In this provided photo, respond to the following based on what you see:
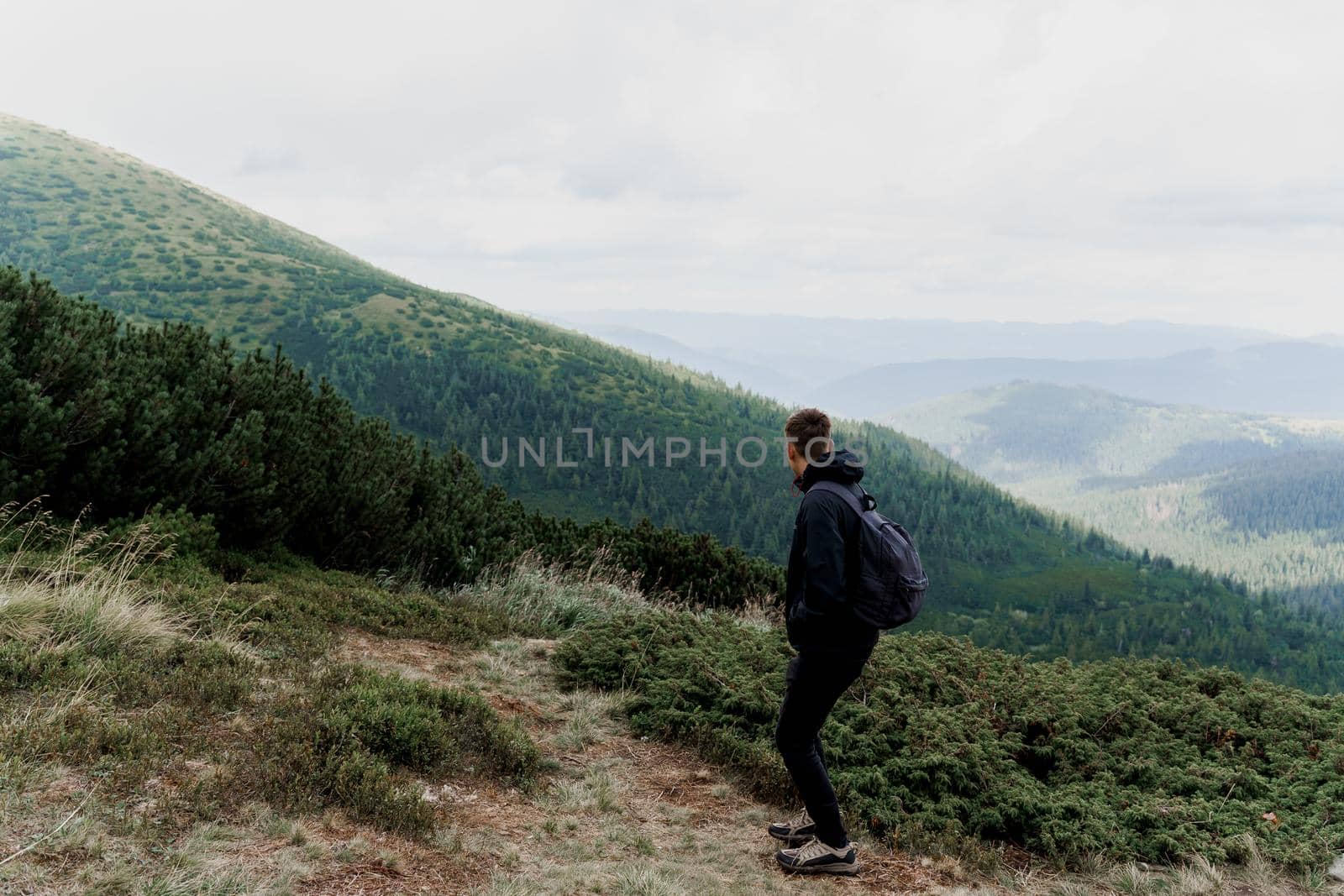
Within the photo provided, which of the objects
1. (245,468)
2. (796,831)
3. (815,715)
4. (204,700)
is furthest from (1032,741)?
(245,468)

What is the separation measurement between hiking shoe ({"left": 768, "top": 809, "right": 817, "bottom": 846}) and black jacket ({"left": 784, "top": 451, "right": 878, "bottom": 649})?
131 centimetres

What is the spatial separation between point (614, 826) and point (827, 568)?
2240 mm

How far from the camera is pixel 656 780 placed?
594 centimetres

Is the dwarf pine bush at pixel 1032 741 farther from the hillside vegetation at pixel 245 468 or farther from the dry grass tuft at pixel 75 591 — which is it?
the hillside vegetation at pixel 245 468

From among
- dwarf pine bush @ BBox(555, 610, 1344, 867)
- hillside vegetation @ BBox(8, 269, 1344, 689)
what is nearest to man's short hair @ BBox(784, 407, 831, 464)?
dwarf pine bush @ BBox(555, 610, 1344, 867)

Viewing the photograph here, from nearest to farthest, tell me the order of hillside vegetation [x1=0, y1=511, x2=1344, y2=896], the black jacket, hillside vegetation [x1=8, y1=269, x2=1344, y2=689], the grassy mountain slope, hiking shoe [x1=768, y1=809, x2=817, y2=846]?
hillside vegetation [x1=0, y1=511, x2=1344, y2=896] < the black jacket < hiking shoe [x1=768, y1=809, x2=817, y2=846] < hillside vegetation [x1=8, y1=269, x2=1344, y2=689] < the grassy mountain slope

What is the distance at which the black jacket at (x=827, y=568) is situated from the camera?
410cm

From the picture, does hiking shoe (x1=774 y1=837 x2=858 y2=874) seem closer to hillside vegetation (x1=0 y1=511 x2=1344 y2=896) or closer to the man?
the man

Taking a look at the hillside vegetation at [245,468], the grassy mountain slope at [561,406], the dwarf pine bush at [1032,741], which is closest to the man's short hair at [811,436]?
the dwarf pine bush at [1032,741]

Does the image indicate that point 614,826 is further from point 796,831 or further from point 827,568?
point 827,568

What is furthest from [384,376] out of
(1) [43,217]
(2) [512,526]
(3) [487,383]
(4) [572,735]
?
(4) [572,735]

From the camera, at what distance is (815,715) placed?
442cm

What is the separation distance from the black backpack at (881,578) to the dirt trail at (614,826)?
162cm

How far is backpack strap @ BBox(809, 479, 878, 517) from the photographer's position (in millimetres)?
4184
